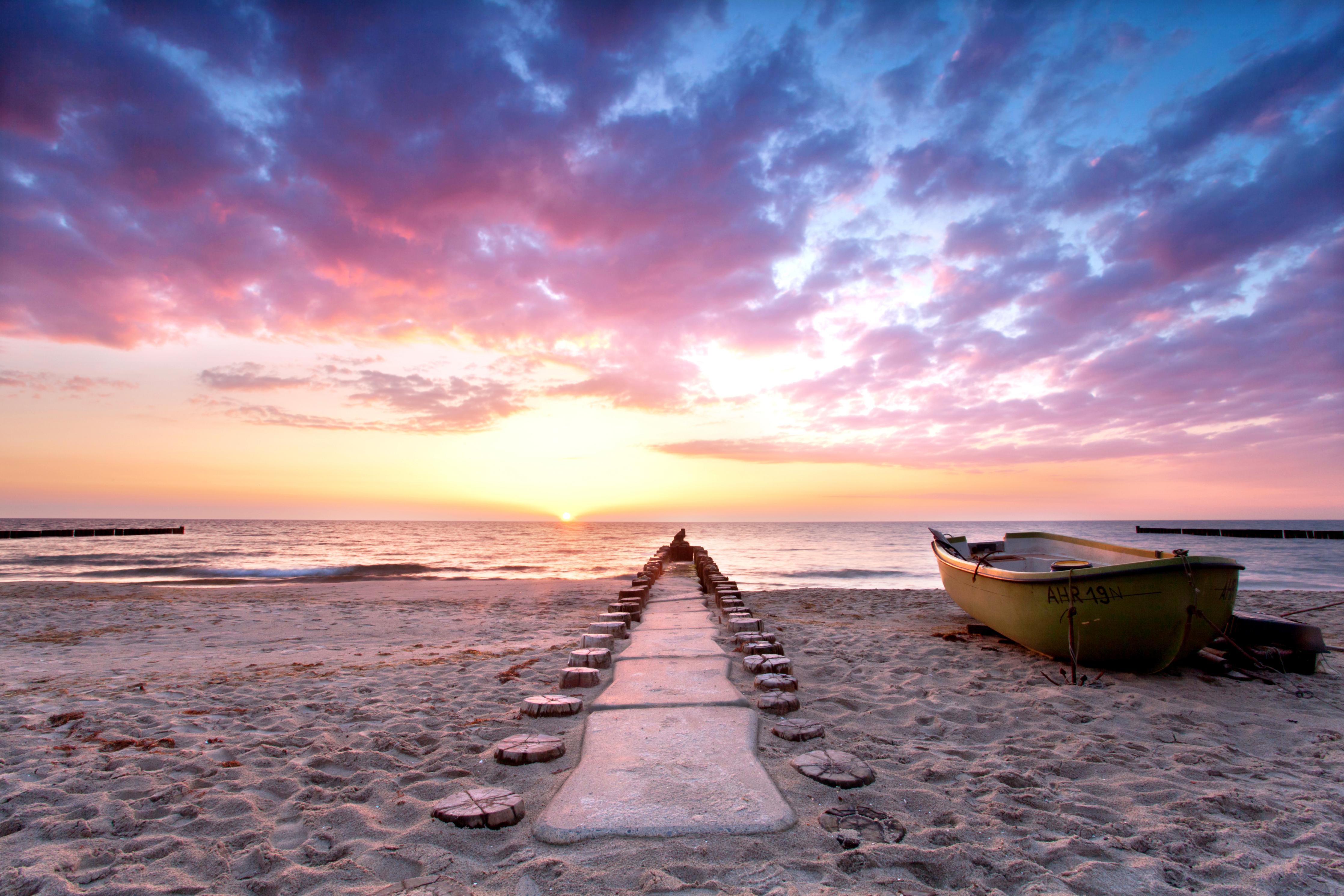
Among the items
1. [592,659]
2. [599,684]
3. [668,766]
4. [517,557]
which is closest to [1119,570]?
[668,766]

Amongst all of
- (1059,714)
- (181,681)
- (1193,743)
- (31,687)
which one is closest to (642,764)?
(1059,714)

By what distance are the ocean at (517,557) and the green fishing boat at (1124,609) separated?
1097cm

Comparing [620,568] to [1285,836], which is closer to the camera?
[1285,836]

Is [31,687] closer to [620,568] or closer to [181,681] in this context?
[181,681]

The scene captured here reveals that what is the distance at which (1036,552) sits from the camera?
37.2ft

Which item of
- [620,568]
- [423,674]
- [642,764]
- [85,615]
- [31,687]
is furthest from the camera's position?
[620,568]

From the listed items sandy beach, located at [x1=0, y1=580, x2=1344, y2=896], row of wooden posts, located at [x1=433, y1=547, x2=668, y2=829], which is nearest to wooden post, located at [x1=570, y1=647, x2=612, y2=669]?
row of wooden posts, located at [x1=433, y1=547, x2=668, y2=829]

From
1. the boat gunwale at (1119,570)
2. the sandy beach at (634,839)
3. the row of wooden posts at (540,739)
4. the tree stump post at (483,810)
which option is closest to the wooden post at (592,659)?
the row of wooden posts at (540,739)

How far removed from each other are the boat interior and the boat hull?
1624mm

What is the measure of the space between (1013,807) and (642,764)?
6.82 feet

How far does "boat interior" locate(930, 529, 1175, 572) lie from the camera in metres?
9.16

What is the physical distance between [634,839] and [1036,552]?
1108 cm

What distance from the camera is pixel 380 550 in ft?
117

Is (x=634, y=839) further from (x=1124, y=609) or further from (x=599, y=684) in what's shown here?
(x=1124, y=609)
